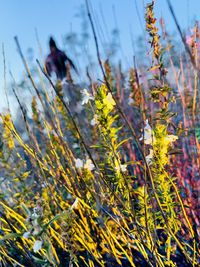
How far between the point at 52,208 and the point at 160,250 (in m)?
0.57

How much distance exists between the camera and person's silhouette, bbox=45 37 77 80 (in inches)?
136

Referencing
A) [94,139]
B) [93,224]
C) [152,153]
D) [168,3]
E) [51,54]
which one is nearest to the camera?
[168,3]

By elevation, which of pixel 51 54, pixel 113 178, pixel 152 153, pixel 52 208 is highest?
pixel 51 54

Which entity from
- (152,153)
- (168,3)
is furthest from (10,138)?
(168,3)

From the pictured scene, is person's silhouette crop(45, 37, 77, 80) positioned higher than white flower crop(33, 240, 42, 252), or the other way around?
person's silhouette crop(45, 37, 77, 80)

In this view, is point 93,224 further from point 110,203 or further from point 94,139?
point 94,139

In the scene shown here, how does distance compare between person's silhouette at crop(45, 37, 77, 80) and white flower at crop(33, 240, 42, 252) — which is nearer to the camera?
white flower at crop(33, 240, 42, 252)

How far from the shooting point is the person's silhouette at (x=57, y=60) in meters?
3.46

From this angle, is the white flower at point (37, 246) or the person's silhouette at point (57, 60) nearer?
the white flower at point (37, 246)

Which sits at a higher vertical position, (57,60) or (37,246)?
(57,60)

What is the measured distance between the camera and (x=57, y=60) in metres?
3.51

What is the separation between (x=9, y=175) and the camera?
173 centimetres

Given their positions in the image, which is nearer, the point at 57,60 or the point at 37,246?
the point at 37,246

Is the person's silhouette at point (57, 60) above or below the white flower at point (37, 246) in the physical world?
above
